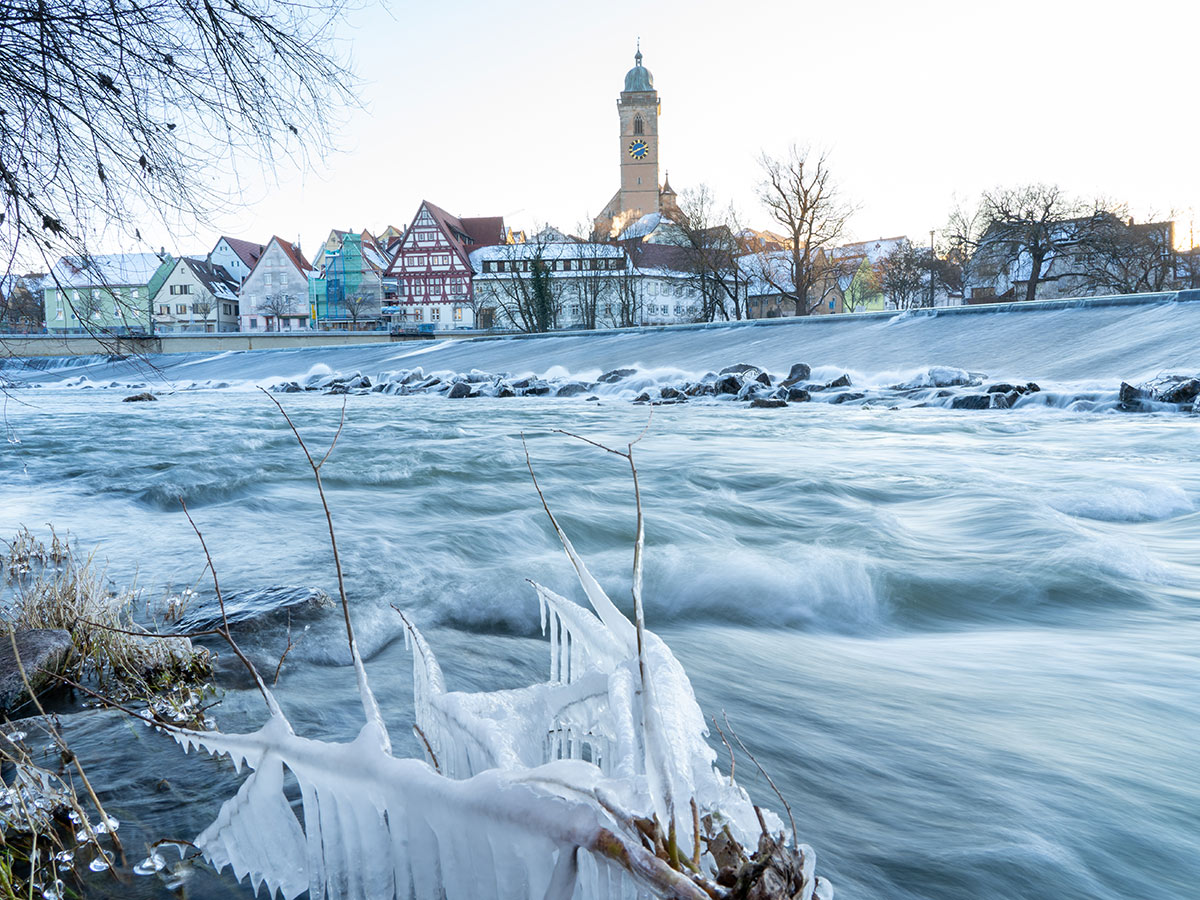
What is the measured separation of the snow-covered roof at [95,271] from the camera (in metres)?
4.20

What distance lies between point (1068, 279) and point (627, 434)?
5288cm

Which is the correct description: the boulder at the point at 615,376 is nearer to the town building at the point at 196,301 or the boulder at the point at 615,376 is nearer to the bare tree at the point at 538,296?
the bare tree at the point at 538,296

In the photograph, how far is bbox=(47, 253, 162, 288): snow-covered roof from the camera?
165 inches

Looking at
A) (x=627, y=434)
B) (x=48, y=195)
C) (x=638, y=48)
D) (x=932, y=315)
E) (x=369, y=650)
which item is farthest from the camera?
(x=638, y=48)

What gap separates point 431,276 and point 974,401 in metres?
63.0

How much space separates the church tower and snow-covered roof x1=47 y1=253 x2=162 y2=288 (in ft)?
357

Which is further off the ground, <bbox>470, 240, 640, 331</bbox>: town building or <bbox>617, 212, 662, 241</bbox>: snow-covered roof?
<bbox>617, 212, 662, 241</bbox>: snow-covered roof

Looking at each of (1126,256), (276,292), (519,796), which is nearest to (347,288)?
(276,292)

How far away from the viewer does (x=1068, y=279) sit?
54.6 m

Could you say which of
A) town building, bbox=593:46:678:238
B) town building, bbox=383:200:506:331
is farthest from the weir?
town building, bbox=593:46:678:238

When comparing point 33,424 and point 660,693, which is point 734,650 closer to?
point 660,693

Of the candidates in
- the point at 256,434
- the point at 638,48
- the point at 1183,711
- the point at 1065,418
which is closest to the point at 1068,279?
the point at 1065,418

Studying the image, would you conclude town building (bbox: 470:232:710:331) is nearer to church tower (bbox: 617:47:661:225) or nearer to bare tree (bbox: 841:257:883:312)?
bare tree (bbox: 841:257:883:312)

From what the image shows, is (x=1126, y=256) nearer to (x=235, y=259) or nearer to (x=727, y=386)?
(x=727, y=386)
